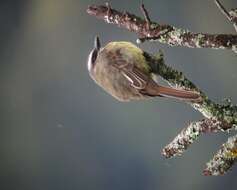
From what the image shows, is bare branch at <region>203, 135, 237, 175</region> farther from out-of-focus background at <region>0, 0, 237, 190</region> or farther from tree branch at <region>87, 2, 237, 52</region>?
out-of-focus background at <region>0, 0, 237, 190</region>

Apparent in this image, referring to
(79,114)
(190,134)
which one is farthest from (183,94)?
(79,114)

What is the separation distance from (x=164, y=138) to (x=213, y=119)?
0.75m

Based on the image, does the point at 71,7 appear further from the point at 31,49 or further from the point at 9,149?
the point at 9,149

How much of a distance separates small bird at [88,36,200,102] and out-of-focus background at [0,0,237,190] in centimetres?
56

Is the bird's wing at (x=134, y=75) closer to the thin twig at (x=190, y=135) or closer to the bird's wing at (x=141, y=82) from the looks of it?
the bird's wing at (x=141, y=82)

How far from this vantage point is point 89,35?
1517mm

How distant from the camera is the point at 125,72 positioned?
80 cm

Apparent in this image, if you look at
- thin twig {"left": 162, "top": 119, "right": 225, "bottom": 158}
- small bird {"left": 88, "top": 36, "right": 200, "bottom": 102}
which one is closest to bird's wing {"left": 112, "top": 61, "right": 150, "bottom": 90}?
small bird {"left": 88, "top": 36, "right": 200, "bottom": 102}

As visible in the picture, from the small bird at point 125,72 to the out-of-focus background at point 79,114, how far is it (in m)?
0.56

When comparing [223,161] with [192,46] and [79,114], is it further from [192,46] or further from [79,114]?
[79,114]

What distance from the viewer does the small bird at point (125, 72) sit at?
79cm

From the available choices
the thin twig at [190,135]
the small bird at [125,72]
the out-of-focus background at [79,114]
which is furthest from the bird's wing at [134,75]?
the out-of-focus background at [79,114]

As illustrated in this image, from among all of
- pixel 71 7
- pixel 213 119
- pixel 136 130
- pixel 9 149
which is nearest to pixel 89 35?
pixel 71 7

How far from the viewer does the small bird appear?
787mm
